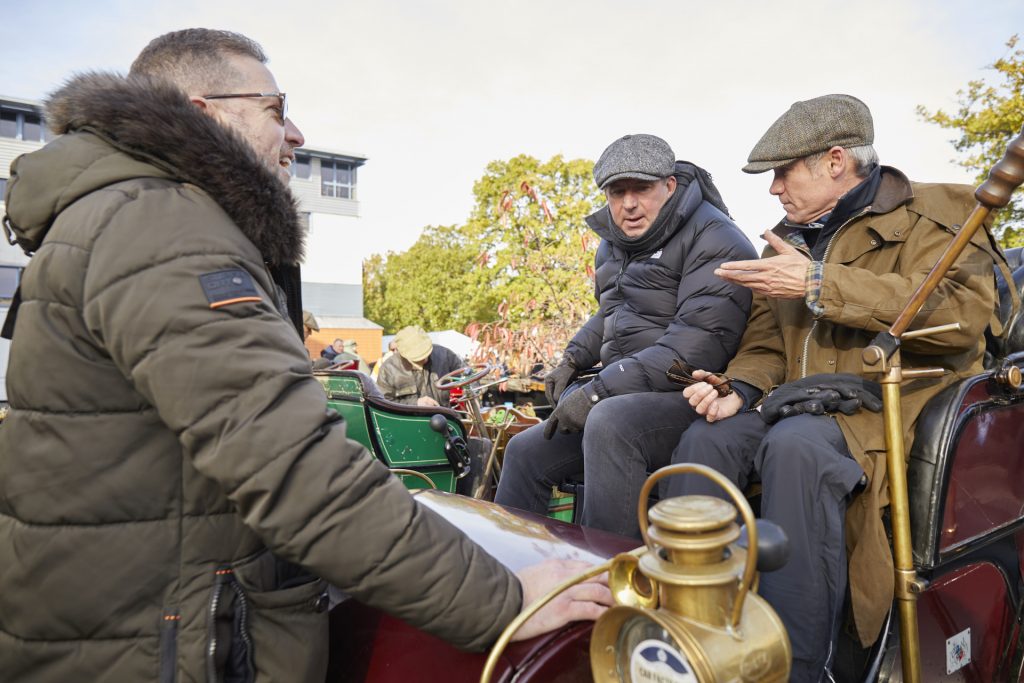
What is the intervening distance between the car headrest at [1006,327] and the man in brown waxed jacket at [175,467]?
2059 millimetres

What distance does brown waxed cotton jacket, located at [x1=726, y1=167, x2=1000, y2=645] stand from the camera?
1832 millimetres

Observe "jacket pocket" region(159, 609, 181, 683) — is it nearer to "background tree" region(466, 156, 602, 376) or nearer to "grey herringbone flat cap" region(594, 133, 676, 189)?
"grey herringbone flat cap" region(594, 133, 676, 189)

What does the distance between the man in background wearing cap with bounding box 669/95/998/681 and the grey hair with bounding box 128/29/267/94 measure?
142 cm

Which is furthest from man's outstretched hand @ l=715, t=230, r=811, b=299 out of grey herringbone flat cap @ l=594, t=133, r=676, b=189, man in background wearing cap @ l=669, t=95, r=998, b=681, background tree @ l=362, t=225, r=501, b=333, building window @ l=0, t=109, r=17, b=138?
building window @ l=0, t=109, r=17, b=138

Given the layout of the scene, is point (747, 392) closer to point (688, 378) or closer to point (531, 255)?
point (688, 378)

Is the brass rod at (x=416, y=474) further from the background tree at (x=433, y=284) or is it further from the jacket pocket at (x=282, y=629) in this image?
the background tree at (x=433, y=284)

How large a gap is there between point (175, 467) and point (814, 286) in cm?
171

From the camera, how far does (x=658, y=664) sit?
0.97m

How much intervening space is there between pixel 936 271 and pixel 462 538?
1.27 metres

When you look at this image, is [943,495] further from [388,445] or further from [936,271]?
[388,445]

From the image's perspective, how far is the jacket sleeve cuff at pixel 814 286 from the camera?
2.06m

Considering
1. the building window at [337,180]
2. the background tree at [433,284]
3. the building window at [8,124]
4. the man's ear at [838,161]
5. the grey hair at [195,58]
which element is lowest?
the background tree at [433,284]

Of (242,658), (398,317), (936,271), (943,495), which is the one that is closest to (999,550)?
(943,495)

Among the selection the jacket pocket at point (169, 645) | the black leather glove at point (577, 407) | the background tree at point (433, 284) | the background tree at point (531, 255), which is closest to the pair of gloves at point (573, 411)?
the black leather glove at point (577, 407)
